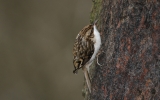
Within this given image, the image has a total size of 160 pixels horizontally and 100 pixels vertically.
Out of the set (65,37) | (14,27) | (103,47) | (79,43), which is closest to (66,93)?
(65,37)

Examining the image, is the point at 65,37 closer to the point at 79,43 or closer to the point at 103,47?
the point at 79,43

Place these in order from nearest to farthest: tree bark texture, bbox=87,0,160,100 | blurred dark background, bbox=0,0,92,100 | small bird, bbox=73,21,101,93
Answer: tree bark texture, bbox=87,0,160,100 → small bird, bbox=73,21,101,93 → blurred dark background, bbox=0,0,92,100

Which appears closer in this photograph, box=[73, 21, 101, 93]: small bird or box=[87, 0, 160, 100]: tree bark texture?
box=[87, 0, 160, 100]: tree bark texture

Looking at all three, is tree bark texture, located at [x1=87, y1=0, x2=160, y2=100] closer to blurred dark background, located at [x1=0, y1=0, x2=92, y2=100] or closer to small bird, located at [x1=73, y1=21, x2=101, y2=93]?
small bird, located at [x1=73, y1=21, x2=101, y2=93]

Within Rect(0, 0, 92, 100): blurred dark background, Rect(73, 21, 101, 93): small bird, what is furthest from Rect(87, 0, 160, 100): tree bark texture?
Rect(0, 0, 92, 100): blurred dark background

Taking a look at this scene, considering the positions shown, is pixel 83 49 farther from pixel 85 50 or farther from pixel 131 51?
pixel 131 51

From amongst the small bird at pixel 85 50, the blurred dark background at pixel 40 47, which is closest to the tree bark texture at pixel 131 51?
the small bird at pixel 85 50

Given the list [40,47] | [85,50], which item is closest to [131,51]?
[85,50]

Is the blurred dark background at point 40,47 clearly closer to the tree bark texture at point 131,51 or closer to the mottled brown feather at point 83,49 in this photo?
the mottled brown feather at point 83,49
